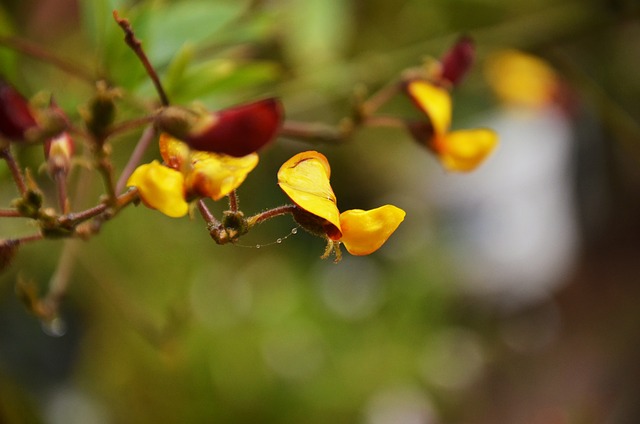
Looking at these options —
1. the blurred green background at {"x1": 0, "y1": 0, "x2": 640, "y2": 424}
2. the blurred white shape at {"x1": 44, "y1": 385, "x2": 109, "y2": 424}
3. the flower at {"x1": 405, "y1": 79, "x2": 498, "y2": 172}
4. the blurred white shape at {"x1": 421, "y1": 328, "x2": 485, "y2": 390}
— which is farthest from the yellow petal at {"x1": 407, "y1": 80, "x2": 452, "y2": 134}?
the blurred white shape at {"x1": 421, "y1": 328, "x2": 485, "y2": 390}

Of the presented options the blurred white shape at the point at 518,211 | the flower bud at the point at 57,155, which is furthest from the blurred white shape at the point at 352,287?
the flower bud at the point at 57,155

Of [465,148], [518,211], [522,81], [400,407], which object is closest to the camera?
[465,148]

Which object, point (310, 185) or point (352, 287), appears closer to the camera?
point (310, 185)

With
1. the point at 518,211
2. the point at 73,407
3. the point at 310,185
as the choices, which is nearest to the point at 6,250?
the point at 310,185

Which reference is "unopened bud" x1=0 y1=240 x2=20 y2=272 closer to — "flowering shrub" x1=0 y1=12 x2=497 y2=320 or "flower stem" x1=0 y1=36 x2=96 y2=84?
"flowering shrub" x1=0 y1=12 x2=497 y2=320

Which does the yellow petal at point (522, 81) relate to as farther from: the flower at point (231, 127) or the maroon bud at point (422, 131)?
the flower at point (231, 127)

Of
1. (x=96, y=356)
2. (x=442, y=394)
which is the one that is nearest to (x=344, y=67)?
(x=96, y=356)

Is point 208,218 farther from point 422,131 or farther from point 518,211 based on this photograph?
point 518,211
